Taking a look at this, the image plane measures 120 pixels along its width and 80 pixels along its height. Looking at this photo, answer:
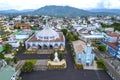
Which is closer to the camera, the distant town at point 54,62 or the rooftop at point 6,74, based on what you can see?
the rooftop at point 6,74

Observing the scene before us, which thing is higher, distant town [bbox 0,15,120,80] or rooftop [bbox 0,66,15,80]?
rooftop [bbox 0,66,15,80]

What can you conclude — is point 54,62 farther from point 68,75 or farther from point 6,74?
point 6,74

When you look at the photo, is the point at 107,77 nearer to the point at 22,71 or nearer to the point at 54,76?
the point at 54,76

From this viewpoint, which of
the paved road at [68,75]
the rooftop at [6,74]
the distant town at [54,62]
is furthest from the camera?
the distant town at [54,62]

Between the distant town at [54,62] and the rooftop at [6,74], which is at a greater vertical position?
the rooftop at [6,74]

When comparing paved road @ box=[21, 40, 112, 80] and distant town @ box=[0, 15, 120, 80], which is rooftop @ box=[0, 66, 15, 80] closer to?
distant town @ box=[0, 15, 120, 80]

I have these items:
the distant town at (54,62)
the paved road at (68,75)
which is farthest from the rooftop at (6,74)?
the paved road at (68,75)

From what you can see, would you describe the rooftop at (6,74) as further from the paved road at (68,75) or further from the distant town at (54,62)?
the paved road at (68,75)

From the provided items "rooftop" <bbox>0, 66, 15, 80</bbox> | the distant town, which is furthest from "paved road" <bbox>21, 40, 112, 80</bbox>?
"rooftop" <bbox>0, 66, 15, 80</bbox>

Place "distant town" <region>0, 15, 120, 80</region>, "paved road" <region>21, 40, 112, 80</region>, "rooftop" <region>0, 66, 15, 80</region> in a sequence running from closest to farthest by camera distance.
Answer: "rooftop" <region>0, 66, 15, 80</region>, "paved road" <region>21, 40, 112, 80</region>, "distant town" <region>0, 15, 120, 80</region>

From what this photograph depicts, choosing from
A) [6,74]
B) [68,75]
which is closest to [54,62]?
[68,75]

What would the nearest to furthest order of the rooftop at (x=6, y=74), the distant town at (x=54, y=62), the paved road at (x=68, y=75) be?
the rooftop at (x=6, y=74) → the paved road at (x=68, y=75) → the distant town at (x=54, y=62)
